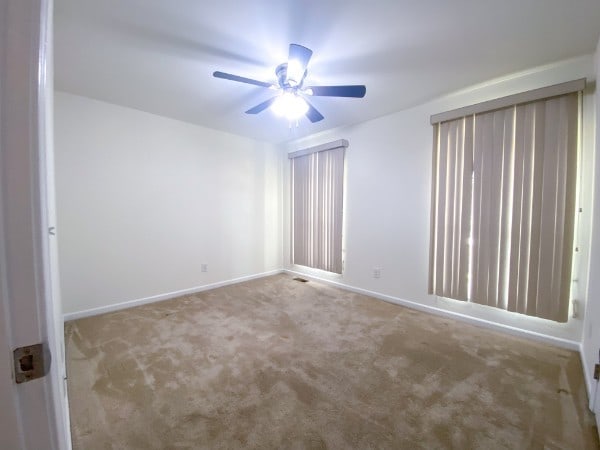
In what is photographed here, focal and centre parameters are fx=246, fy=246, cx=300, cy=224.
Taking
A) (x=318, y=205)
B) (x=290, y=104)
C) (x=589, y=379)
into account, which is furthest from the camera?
(x=318, y=205)

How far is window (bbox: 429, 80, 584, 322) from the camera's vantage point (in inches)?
79.7

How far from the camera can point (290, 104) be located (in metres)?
2.15

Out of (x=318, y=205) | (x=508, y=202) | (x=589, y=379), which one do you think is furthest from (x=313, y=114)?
(x=589, y=379)

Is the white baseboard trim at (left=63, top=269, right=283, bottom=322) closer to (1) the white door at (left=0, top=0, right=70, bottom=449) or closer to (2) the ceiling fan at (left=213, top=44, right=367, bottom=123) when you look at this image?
(2) the ceiling fan at (left=213, top=44, right=367, bottom=123)

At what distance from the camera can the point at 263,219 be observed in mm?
4273

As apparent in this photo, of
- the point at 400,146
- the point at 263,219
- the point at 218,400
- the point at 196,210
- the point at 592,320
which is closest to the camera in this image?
the point at 218,400

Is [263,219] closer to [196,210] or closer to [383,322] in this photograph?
[196,210]

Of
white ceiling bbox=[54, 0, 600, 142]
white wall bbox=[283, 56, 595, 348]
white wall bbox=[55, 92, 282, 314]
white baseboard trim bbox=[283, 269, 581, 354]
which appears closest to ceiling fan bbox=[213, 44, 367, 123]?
white ceiling bbox=[54, 0, 600, 142]

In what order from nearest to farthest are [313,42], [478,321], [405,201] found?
[313,42] → [478,321] → [405,201]

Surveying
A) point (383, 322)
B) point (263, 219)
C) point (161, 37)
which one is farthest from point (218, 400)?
point (263, 219)

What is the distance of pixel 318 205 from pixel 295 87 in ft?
6.93

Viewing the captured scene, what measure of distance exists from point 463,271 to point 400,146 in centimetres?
158

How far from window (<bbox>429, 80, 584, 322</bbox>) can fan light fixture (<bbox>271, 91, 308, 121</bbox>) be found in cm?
152

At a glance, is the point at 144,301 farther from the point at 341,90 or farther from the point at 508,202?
the point at 508,202
